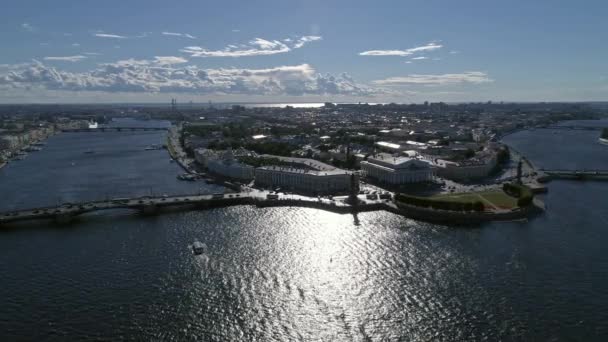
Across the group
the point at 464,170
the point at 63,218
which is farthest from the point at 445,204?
the point at 63,218

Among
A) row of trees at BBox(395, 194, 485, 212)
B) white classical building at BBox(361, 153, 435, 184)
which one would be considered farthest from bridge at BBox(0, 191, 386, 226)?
white classical building at BBox(361, 153, 435, 184)

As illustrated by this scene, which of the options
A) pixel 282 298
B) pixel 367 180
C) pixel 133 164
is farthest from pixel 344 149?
pixel 282 298

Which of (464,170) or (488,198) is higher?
(464,170)

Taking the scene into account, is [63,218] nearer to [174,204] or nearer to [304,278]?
[174,204]

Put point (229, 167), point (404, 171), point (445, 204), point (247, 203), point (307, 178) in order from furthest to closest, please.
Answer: point (229, 167) < point (404, 171) < point (307, 178) < point (247, 203) < point (445, 204)

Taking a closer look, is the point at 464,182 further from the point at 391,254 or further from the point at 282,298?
the point at 282,298

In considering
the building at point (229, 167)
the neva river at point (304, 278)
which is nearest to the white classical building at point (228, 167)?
the building at point (229, 167)
